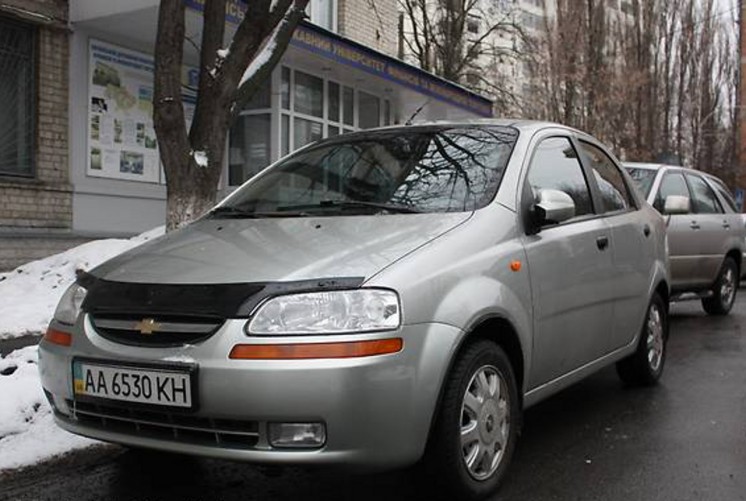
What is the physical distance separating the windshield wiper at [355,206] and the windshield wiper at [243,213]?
9 cm

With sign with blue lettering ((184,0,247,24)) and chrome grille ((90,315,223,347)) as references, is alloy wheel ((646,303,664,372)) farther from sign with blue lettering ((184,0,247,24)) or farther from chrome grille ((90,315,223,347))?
sign with blue lettering ((184,0,247,24))

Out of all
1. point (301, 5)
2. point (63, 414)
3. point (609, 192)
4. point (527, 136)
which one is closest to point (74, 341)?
point (63, 414)

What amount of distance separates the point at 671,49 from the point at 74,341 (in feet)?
88.3

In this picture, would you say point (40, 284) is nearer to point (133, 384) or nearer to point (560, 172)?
point (133, 384)

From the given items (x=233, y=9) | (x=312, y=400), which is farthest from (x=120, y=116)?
A: (x=312, y=400)

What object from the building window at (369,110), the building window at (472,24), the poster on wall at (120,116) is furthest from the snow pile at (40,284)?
the building window at (472,24)

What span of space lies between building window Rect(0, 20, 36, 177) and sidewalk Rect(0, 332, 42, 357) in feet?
13.4

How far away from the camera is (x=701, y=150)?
2870 cm

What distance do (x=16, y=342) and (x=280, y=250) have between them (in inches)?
146

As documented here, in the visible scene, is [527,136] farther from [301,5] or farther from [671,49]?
[671,49]

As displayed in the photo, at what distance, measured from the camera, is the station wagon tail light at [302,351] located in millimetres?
2764

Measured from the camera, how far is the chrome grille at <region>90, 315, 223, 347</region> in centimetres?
289

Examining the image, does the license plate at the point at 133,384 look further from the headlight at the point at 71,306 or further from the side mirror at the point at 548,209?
the side mirror at the point at 548,209

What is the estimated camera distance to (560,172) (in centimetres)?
448
